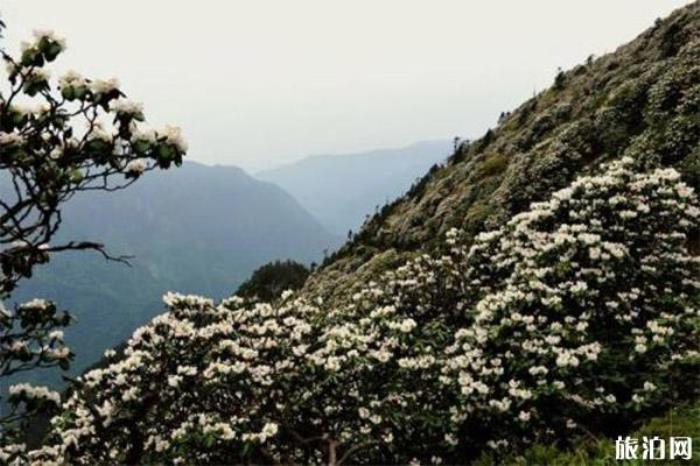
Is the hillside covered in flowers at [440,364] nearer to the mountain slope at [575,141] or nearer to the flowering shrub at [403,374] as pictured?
the flowering shrub at [403,374]

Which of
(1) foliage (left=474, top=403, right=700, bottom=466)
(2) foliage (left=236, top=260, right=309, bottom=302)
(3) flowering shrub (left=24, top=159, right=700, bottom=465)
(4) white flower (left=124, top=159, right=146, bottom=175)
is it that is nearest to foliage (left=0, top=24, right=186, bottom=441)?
(4) white flower (left=124, top=159, right=146, bottom=175)

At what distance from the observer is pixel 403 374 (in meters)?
11.4

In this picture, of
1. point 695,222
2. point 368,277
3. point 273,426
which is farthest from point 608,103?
point 273,426

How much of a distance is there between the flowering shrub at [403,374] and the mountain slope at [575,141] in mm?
8829

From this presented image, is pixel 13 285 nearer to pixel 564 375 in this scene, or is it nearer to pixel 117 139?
pixel 117 139

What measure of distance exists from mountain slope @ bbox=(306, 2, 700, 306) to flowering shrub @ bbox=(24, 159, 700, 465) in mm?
8829

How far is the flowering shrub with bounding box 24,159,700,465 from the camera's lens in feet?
33.3

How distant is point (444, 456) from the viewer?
1120cm

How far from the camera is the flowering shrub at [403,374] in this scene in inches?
400

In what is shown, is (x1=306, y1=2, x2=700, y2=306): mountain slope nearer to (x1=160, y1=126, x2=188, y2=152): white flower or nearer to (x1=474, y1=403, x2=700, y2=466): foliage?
(x1=474, y1=403, x2=700, y2=466): foliage

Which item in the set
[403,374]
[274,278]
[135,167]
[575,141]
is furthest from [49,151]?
[274,278]

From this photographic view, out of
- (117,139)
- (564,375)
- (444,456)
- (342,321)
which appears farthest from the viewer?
(342,321)

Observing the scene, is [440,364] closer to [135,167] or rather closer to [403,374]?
[403,374]

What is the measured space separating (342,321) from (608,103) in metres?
24.7
